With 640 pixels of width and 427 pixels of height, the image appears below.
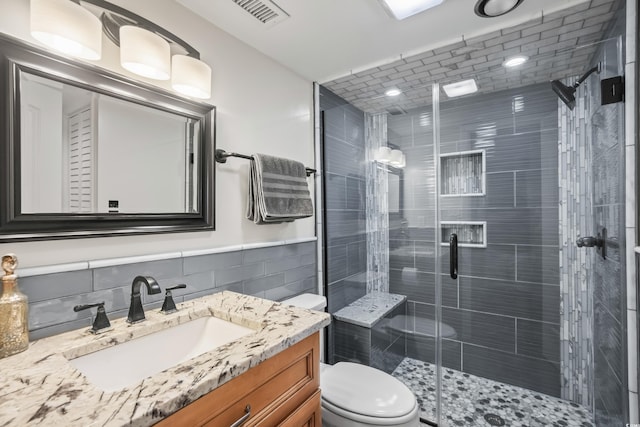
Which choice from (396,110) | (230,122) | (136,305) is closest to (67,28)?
(230,122)

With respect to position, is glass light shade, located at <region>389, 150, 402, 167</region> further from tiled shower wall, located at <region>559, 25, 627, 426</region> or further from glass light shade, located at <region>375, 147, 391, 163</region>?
tiled shower wall, located at <region>559, 25, 627, 426</region>

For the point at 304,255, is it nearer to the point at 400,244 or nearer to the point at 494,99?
the point at 400,244

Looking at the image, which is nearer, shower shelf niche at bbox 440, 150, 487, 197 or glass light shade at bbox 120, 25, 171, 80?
glass light shade at bbox 120, 25, 171, 80

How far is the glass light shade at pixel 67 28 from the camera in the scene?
0.93 meters

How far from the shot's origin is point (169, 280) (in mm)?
1324

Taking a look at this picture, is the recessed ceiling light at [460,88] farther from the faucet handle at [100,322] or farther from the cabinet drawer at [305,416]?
the faucet handle at [100,322]

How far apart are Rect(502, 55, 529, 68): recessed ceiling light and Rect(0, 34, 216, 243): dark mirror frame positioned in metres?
1.86

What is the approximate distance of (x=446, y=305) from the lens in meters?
2.17

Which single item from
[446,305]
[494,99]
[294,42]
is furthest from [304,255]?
[494,99]

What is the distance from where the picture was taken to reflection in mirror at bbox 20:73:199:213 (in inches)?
38.6

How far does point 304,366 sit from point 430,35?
183 cm

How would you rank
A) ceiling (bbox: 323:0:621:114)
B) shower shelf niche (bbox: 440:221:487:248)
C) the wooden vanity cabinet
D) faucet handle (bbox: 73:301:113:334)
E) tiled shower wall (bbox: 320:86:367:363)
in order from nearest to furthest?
the wooden vanity cabinet, faucet handle (bbox: 73:301:113:334), ceiling (bbox: 323:0:621:114), shower shelf niche (bbox: 440:221:487:248), tiled shower wall (bbox: 320:86:367:363)

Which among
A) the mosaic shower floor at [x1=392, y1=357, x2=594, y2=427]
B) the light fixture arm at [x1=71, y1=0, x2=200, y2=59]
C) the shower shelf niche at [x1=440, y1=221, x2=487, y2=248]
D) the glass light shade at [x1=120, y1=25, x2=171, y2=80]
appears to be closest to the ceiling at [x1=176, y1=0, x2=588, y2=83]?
the light fixture arm at [x1=71, y1=0, x2=200, y2=59]

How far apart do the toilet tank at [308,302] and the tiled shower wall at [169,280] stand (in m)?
0.07
